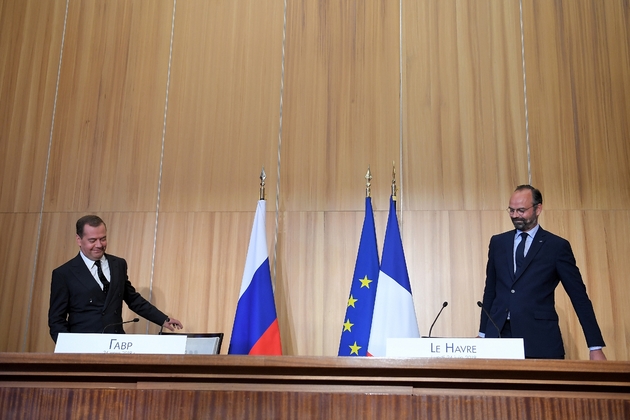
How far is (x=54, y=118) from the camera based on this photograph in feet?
16.6

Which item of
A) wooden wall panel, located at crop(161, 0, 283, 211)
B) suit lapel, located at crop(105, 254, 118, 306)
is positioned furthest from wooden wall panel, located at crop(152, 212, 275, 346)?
suit lapel, located at crop(105, 254, 118, 306)

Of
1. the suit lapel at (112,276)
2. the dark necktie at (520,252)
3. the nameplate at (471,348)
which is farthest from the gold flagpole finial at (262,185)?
the nameplate at (471,348)

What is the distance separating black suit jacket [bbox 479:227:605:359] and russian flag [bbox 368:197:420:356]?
55 cm

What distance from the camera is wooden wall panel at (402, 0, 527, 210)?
15.2 feet

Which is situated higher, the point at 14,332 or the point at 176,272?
the point at 176,272

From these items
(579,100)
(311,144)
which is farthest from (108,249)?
(579,100)

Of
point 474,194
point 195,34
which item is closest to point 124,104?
point 195,34

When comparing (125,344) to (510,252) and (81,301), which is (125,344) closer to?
(81,301)

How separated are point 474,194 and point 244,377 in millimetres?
2896

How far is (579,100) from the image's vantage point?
15.4 ft

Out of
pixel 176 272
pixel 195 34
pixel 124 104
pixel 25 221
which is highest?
pixel 195 34

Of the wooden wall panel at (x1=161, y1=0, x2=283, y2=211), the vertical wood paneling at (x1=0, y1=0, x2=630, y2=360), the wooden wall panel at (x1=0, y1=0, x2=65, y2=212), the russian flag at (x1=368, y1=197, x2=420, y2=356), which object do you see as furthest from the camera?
the wooden wall panel at (x1=0, y1=0, x2=65, y2=212)

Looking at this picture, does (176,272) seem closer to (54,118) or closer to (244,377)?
(54,118)

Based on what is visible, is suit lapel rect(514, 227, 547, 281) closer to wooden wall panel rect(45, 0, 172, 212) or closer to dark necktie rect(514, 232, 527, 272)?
dark necktie rect(514, 232, 527, 272)
